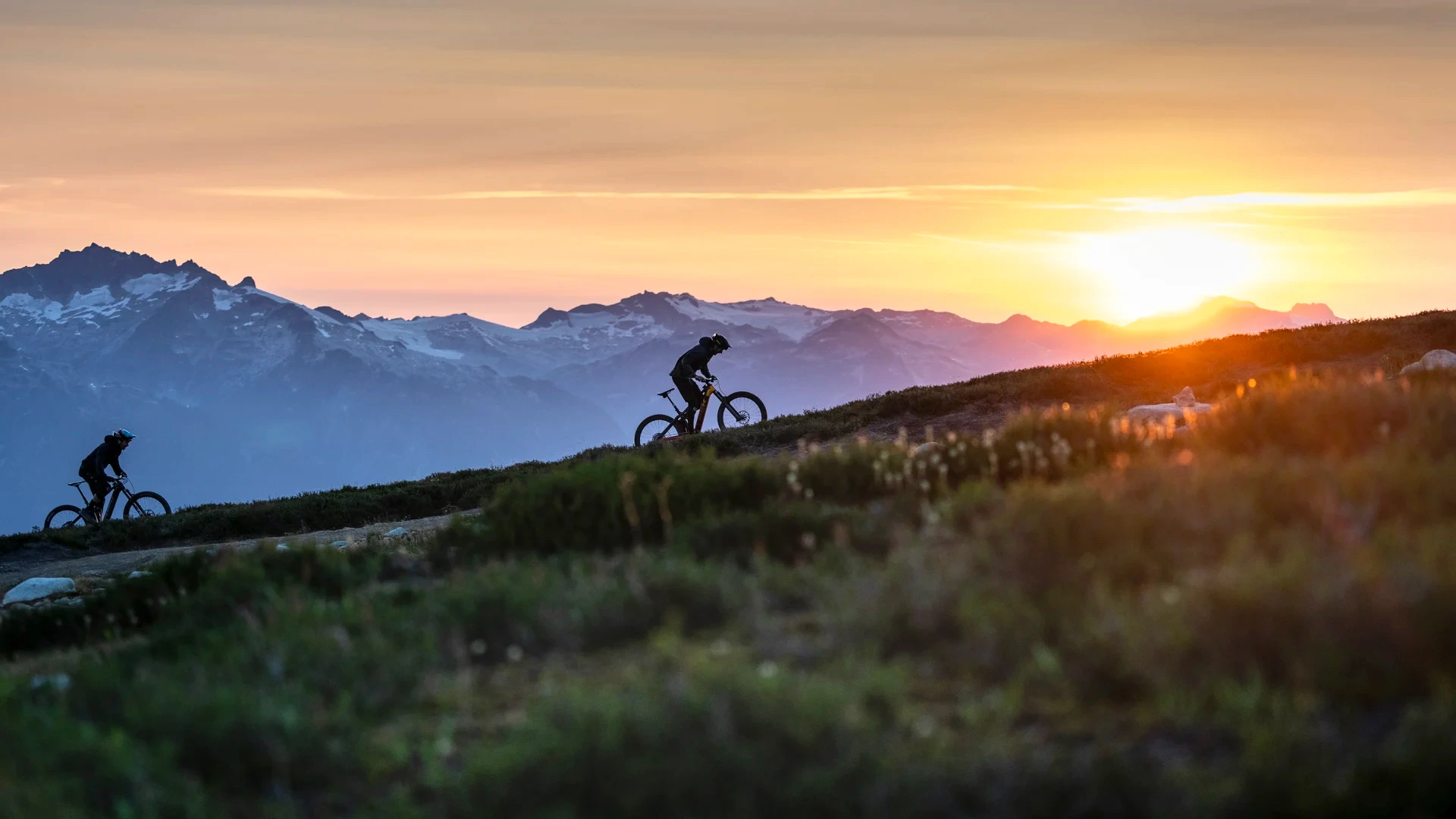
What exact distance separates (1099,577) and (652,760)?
7.24ft

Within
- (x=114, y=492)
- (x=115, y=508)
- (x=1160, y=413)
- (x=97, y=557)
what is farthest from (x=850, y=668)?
(x=115, y=508)

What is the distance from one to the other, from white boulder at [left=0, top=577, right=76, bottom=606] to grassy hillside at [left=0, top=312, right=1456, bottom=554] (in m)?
9.13

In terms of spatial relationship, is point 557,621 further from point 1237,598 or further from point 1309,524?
point 1309,524

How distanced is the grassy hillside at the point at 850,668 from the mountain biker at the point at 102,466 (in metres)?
23.7

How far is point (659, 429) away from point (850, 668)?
77.5 ft

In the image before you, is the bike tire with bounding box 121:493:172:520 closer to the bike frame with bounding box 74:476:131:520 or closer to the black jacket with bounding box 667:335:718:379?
the bike frame with bounding box 74:476:131:520

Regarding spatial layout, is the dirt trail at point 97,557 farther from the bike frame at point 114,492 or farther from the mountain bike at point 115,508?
the bike frame at point 114,492

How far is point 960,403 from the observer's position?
23172 millimetres

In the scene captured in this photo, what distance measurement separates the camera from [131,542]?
82.4 ft

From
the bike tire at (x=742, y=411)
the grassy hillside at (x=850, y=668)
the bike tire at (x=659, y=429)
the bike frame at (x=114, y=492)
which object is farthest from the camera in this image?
the bike frame at (x=114, y=492)

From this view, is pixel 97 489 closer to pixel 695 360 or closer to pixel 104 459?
pixel 104 459

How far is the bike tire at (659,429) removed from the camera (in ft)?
85.5

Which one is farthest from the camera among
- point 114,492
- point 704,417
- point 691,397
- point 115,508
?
point 115,508

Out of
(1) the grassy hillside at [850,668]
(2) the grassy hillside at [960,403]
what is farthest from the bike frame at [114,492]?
(1) the grassy hillside at [850,668]
